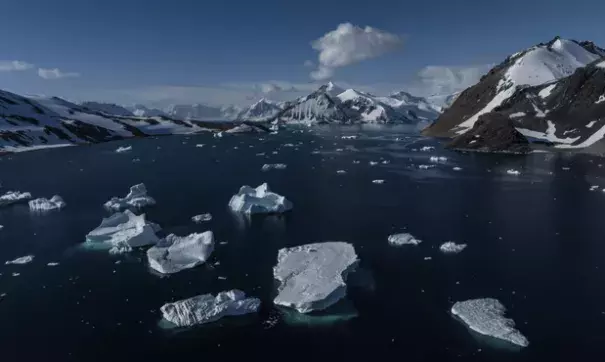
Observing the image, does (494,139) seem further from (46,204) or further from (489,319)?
(46,204)

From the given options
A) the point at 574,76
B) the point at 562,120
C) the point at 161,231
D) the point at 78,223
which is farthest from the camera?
the point at 574,76

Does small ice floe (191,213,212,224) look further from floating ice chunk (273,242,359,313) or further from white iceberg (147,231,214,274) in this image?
floating ice chunk (273,242,359,313)

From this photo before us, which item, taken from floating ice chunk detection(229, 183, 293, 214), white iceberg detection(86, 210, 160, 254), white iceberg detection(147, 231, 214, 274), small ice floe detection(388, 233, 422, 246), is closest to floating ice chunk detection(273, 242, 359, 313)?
small ice floe detection(388, 233, 422, 246)

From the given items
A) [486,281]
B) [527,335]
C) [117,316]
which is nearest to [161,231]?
[117,316]

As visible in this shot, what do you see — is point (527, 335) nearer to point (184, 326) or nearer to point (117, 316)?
point (184, 326)

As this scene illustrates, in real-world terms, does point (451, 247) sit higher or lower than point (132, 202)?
higher

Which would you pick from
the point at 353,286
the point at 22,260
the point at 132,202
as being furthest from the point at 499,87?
the point at 22,260
